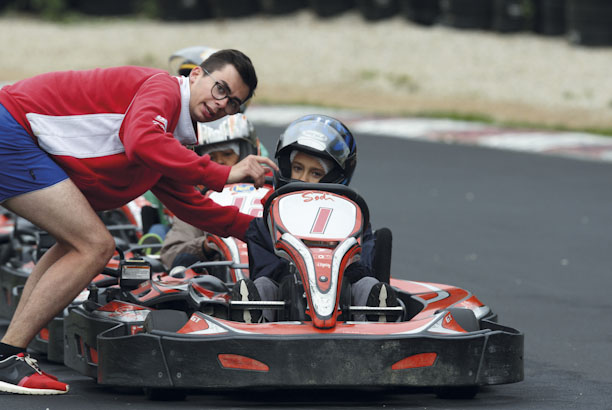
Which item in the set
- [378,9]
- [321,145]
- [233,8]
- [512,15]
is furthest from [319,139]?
[233,8]

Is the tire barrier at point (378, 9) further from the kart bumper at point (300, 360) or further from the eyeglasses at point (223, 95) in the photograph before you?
the kart bumper at point (300, 360)

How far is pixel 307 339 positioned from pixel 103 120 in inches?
45.7

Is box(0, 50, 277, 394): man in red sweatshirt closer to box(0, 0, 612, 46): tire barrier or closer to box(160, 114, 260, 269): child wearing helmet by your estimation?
box(160, 114, 260, 269): child wearing helmet

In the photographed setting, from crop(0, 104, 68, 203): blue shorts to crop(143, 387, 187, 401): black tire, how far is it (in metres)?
0.87

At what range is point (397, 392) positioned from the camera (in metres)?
5.09

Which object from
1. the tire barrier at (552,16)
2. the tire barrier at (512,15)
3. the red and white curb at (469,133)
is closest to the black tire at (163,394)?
the red and white curb at (469,133)

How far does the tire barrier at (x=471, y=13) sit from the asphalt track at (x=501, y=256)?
8462 millimetres

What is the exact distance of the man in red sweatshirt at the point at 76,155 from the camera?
483 centimetres

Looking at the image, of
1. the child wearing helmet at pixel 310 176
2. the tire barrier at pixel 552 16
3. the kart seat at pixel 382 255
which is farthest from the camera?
the tire barrier at pixel 552 16

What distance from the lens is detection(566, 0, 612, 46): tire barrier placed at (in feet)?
63.6

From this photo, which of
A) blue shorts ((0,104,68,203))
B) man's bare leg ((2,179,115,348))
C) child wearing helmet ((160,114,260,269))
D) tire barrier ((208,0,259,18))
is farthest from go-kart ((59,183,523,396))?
tire barrier ((208,0,259,18))

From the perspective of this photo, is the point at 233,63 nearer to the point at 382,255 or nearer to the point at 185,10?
the point at 382,255

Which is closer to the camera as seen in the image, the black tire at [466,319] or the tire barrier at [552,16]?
the black tire at [466,319]

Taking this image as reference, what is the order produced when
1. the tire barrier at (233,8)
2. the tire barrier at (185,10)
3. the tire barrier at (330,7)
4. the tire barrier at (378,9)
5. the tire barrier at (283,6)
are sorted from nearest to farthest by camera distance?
the tire barrier at (378,9) → the tire barrier at (330,7) → the tire barrier at (283,6) → the tire barrier at (233,8) → the tire barrier at (185,10)
